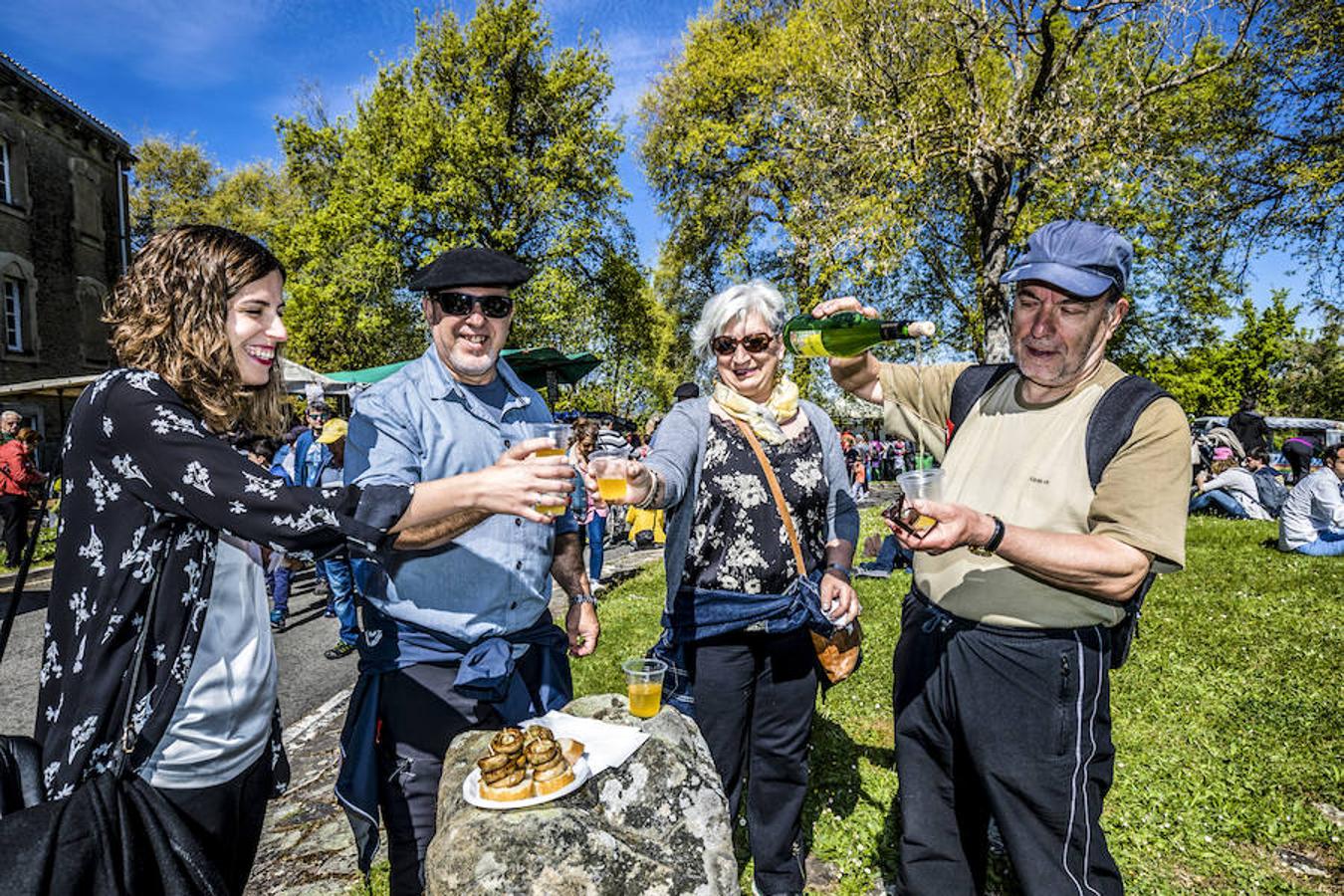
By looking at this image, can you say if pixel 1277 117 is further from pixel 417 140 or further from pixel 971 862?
pixel 417 140

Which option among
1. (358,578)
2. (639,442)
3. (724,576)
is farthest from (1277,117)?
(358,578)

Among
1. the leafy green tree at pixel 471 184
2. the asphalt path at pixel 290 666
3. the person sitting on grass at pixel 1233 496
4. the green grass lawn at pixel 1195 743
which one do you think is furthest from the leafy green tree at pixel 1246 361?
the asphalt path at pixel 290 666

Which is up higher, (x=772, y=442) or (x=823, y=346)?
(x=823, y=346)

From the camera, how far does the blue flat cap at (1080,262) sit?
2008 millimetres

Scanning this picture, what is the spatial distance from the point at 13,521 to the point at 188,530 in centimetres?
1342

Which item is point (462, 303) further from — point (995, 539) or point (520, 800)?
point (995, 539)

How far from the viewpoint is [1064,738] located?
2033mm

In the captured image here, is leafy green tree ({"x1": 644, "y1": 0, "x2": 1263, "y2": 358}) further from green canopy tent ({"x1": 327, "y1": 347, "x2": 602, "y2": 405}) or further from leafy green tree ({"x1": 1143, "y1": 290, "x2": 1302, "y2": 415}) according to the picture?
leafy green tree ({"x1": 1143, "y1": 290, "x2": 1302, "y2": 415})

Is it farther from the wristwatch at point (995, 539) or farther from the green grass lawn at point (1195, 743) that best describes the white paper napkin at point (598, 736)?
the green grass lawn at point (1195, 743)

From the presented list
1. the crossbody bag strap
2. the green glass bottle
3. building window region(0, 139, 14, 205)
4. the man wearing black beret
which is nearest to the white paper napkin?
the man wearing black beret

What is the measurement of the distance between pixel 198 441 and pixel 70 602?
45 cm

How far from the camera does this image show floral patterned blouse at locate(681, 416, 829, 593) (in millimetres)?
2789

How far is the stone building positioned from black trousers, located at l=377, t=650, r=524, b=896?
871 inches

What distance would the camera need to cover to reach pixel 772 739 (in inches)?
113
